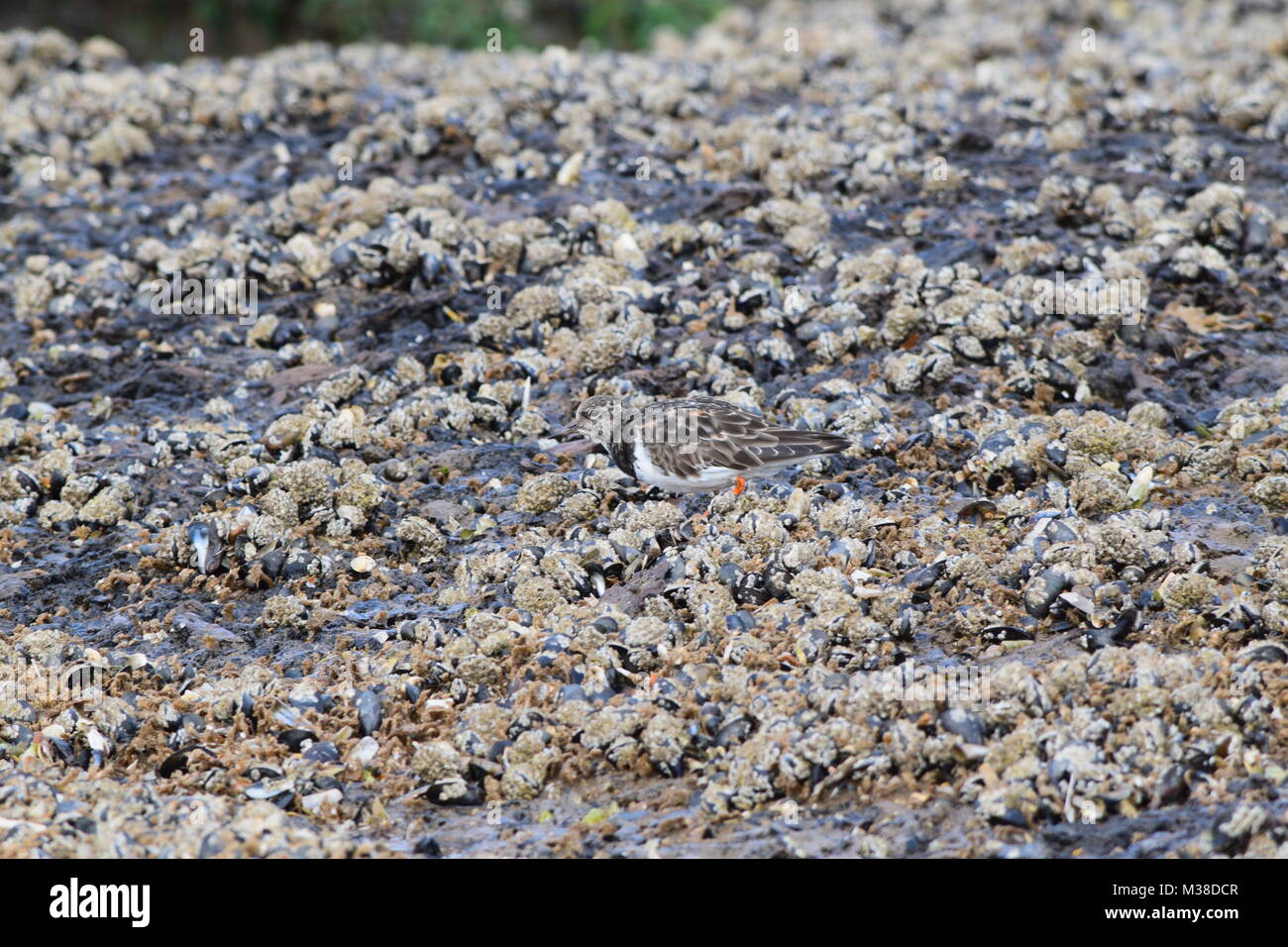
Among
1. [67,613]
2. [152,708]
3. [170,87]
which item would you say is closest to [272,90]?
[170,87]

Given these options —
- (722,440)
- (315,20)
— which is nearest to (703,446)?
(722,440)

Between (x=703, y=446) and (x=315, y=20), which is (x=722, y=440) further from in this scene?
(x=315, y=20)

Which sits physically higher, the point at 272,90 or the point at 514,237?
the point at 272,90

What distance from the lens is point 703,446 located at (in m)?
6.96

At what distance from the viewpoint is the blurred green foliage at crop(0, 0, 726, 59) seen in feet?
64.6

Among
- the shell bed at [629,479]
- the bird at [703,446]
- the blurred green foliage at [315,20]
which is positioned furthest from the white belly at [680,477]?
the blurred green foliage at [315,20]

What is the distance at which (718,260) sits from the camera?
9625 millimetres

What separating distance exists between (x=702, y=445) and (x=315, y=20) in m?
15.6

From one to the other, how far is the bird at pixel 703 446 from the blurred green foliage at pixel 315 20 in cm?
1360

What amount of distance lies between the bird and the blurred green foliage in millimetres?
13602

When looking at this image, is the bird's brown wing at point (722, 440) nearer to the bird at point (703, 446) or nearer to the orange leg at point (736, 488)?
the bird at point (703, 446)

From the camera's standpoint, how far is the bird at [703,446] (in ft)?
22.8

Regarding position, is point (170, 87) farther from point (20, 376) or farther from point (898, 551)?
point (898, 551)

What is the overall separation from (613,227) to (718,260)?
0.88 metres
